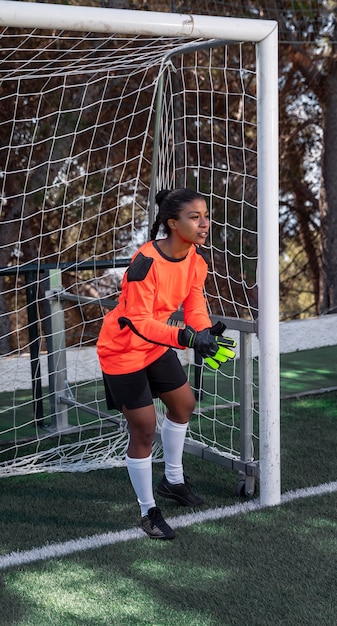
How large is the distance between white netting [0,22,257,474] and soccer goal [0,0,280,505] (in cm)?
2

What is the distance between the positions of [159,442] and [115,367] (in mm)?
1218

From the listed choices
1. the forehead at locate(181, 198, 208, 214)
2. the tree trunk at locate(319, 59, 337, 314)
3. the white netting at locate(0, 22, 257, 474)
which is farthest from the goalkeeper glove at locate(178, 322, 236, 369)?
the tree trunk at locate(319, 59, 337, 314)

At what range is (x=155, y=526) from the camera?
11.6ft

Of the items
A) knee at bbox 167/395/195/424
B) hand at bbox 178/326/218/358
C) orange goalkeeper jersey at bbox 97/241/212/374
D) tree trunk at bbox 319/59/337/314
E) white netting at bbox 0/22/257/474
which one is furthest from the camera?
tree trunk at bbox 319/59/337/314

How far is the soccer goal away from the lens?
3.70m

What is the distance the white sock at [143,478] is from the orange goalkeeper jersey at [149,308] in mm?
378

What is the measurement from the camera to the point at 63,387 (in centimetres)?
532

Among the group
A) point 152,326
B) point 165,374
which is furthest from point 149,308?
point 165,374

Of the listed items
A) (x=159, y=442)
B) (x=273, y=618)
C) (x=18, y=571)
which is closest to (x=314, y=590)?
(x=273, y=618)

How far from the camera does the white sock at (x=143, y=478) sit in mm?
3555

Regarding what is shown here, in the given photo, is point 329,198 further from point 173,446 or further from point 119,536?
point 119,536

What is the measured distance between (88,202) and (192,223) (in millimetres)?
5113

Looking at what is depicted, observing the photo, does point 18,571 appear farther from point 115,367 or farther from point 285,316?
point 285,316

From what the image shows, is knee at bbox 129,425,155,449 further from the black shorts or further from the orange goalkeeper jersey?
the orange goalkeeper jersey
